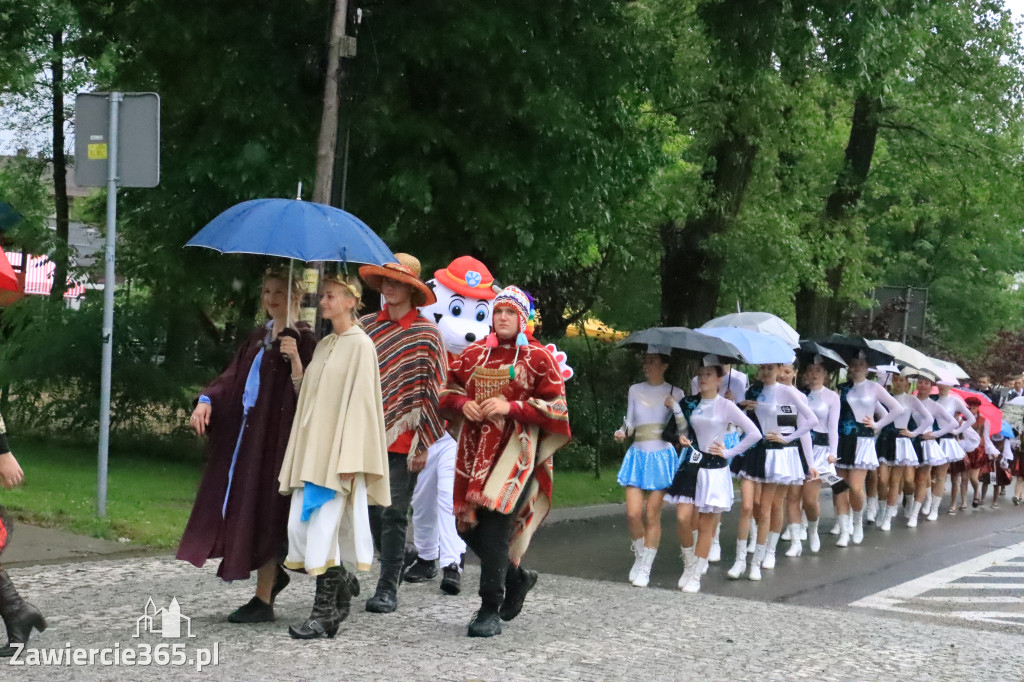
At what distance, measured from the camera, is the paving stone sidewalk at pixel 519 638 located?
21.7 ft

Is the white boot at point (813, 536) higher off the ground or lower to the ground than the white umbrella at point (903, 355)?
lower

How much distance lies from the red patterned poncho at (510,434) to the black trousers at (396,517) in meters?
0.61

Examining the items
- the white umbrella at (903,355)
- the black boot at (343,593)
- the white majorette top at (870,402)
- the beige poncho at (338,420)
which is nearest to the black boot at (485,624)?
the black boot at (343,593)

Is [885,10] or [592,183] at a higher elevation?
[885,10]

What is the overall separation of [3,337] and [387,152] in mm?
4436

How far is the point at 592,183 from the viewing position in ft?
47.9

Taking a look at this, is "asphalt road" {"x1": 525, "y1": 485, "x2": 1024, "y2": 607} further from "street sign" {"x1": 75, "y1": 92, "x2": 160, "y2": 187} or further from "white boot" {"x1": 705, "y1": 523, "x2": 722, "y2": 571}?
"street sign" {"x1": 75, "y1": 92, "x2": 160, "y2": 187}

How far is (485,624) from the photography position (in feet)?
24.8

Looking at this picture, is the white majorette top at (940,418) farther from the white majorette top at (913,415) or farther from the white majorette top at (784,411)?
the white majorette top at (784,411)

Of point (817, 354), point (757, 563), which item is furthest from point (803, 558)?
point (817, 354)

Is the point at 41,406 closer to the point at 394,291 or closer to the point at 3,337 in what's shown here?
the point at 3,337

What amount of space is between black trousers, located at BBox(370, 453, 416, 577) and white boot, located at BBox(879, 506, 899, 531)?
8.94 m

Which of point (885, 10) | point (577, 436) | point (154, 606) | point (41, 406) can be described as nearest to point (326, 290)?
point (154, 606)

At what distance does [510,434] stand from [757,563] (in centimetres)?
455
